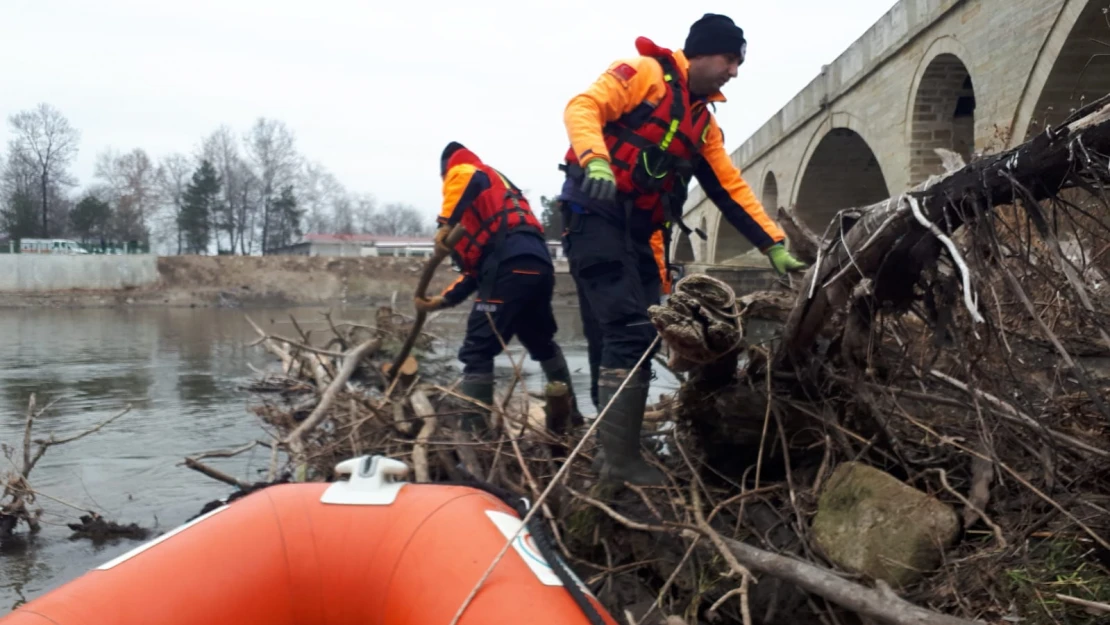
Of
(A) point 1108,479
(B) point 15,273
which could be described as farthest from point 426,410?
(B) point 15,273

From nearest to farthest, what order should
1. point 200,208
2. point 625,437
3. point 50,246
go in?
point 625,437
point 50,246
point 200,208

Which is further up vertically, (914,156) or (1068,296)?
(914,156)

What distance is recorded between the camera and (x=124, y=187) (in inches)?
2387

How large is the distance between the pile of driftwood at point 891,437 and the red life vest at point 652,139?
22.3 inches

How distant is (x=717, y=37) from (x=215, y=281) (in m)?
40.3

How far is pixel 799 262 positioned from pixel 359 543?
6.82ft

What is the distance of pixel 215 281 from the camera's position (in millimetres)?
40156

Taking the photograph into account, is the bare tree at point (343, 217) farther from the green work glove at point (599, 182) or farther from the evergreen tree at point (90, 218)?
the green work glove at point (599, 182)

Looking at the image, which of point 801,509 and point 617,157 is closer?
point 801,509

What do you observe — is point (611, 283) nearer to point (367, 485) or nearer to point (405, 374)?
point (367, 485)

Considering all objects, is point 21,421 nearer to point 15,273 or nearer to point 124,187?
point 15,273

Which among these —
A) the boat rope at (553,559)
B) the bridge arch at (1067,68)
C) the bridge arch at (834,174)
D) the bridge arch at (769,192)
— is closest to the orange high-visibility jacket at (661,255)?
the boat rope at (553,559)

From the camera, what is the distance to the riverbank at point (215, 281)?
36.2 meters

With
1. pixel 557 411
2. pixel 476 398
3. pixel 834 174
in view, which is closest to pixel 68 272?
pixel 834 174
